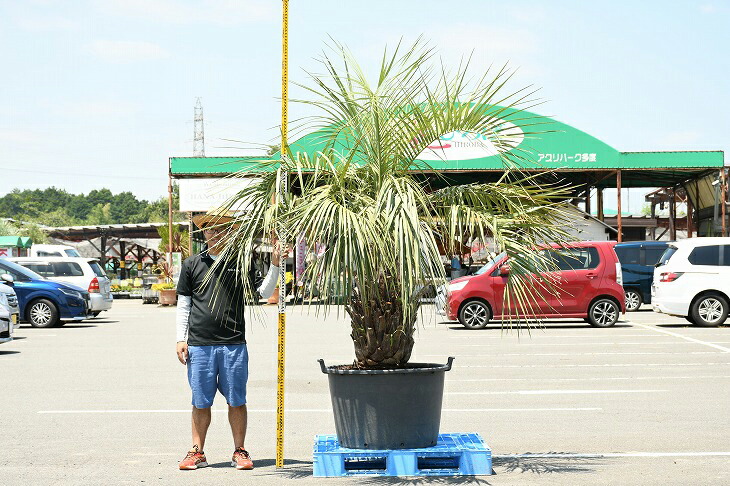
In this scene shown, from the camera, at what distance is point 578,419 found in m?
9.41

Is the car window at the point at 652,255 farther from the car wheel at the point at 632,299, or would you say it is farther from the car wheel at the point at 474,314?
the car wheel at the point at 474,314

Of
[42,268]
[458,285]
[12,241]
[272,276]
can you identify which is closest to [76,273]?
[42,268]

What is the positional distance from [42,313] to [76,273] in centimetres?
348

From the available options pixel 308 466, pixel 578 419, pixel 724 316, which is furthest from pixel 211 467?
pixel 724 316

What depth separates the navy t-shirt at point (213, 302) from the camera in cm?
711

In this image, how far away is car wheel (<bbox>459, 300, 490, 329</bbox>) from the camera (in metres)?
21.8

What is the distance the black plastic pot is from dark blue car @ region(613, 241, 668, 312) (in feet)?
72.9

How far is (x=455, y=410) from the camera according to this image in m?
9.98

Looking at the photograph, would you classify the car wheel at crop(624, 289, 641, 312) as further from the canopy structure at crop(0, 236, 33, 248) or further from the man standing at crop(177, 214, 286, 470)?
the canopy structure at crop(0, 236, 33, 248)

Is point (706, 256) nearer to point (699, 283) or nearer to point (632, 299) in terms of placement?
point (699, 283)

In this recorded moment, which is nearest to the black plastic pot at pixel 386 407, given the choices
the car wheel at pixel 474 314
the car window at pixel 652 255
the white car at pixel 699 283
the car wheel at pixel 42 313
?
the car wheel at pixel 474 314

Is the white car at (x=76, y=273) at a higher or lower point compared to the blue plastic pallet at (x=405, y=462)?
higher

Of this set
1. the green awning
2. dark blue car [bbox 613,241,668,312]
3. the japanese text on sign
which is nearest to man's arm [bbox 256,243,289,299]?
dark blue car [bbox 613,241,668,312]

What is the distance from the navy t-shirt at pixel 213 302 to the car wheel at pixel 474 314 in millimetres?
14828
